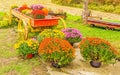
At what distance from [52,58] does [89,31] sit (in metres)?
5.74

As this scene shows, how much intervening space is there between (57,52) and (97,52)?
1056 millimetres

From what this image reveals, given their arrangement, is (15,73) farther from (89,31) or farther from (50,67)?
(89,31)

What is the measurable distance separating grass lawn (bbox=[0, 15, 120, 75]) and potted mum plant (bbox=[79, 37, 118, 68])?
1.26 metres

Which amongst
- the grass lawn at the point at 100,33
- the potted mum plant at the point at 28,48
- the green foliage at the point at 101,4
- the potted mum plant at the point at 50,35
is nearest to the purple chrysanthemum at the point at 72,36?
the potted mum plant at the point at 50,35

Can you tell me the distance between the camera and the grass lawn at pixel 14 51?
6695mm

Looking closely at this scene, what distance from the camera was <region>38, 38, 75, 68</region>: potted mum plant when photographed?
6328 millimetres

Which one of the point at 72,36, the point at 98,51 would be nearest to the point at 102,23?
the point at 72,36

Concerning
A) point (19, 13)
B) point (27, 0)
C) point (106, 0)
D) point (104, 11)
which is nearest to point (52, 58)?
point (19, 13)

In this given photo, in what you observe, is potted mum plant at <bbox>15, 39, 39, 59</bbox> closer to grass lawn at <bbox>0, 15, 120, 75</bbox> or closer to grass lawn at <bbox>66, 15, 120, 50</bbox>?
grass lawn at <bbox>0, 15, 120, 75</bbox>

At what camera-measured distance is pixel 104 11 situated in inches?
830

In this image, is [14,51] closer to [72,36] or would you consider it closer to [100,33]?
[72,36]

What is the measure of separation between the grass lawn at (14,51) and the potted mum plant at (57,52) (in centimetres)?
43

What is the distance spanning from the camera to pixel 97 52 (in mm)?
6406

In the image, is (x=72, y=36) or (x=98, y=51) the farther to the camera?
(x=72, y=36)
